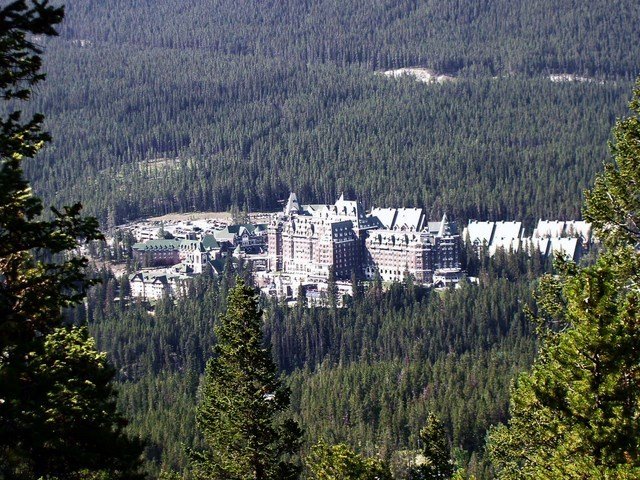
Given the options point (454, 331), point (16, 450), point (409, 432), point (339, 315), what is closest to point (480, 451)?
point (409, 432)

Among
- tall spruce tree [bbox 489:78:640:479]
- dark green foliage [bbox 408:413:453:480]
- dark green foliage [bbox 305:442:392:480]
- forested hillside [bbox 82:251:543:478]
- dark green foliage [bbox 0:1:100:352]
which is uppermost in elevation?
dark green foliage [bbox 0:1:100:352]

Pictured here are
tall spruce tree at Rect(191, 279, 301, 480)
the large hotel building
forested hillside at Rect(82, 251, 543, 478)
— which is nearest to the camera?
tall spruce tree at Rect(191, 279, 301, 480)

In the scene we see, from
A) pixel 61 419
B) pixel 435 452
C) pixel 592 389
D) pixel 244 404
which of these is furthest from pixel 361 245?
pixel 61 419

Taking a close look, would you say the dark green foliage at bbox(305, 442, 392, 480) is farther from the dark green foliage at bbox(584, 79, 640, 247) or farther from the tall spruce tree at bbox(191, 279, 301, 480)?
the dark green foliage at bbox(584, 79, 640, 247)

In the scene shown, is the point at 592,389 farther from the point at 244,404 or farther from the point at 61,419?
the point at 244,404

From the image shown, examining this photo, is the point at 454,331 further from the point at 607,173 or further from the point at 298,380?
the point at 607,173

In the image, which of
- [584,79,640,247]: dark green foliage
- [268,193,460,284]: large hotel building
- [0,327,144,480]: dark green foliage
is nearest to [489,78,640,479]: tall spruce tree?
[584,79,640,247]: dark green foliage
